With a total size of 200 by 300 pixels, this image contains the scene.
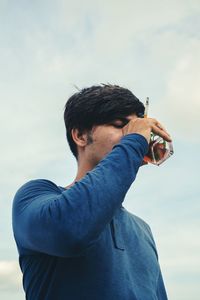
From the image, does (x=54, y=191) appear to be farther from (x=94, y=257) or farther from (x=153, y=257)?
(x=153, y=257)

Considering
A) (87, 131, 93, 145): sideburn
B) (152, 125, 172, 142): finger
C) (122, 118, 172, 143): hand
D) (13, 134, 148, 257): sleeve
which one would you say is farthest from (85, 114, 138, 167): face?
(13, 134, 148, 257): sleeve

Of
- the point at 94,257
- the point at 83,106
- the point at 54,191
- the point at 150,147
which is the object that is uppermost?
the point at 83,106

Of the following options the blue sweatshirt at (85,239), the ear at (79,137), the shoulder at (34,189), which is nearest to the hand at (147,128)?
Answer: the blue sweatshirt at (85,239)

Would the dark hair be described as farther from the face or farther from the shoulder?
the shoulder

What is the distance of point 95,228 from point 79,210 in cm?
13

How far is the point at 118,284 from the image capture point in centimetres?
282

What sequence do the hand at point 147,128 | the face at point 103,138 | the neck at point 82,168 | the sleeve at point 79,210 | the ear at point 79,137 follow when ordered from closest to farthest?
the sleeve at point 79,210
the hand at point 147,128
the face at point 103,138
the neck at point 82,168
the ear at point 79,137

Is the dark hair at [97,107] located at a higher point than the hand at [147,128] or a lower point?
higher

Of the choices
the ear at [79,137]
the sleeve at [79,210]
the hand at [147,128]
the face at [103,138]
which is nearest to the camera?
the sleeve at [79,210]

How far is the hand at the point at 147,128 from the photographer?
3.07 meters

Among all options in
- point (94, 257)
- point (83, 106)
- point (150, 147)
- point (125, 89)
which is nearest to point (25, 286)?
point (94, 257)

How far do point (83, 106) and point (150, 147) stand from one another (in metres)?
0.80

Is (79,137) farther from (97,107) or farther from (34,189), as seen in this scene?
(34,189)

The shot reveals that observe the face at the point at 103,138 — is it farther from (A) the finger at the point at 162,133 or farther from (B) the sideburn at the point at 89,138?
(A) the finger at the point at 162,133
